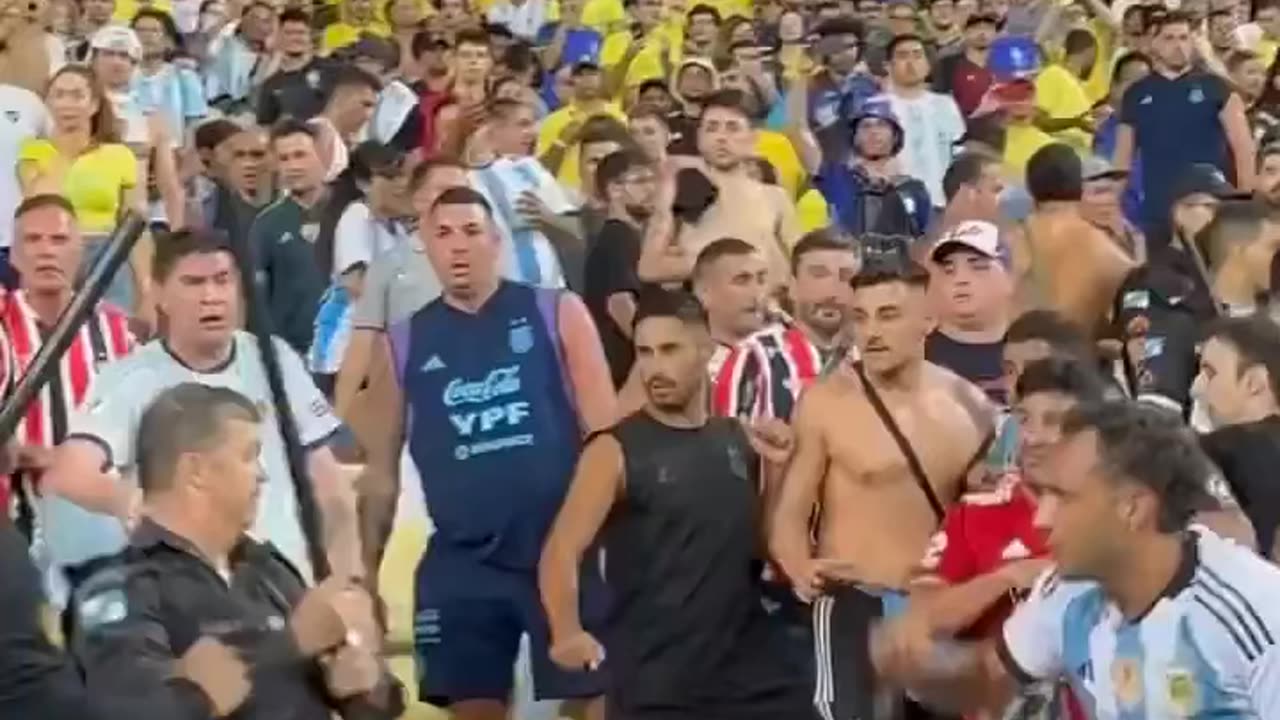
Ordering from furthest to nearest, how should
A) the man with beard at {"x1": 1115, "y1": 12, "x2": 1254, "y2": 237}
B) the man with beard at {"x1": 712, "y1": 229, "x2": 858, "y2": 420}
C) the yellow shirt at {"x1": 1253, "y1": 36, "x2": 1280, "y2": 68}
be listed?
the yellow shirt at {"x1": 1253, "y1": 36, "x2": 1280, "y2": 68} < the man with beard at {"x1": 1115, "y1": 12, "x2": 1254, "y2": 237} < the man with beard at {"x1": 712, "y1": 229, "x2": 858, "y2": 420}

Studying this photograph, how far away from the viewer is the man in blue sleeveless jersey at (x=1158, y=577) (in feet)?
13.0

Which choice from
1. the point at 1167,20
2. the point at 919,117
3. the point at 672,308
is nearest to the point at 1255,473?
the point at 672,308

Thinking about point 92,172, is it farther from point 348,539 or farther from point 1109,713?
point 1109,713

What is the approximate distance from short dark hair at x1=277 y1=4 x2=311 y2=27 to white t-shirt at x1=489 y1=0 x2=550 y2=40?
228 centimetres

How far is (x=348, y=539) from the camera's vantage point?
5.82m

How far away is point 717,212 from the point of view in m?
9.57

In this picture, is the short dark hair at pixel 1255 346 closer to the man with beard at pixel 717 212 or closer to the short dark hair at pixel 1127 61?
the man with beard at pixel 717 212

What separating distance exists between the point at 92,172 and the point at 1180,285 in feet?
13.3

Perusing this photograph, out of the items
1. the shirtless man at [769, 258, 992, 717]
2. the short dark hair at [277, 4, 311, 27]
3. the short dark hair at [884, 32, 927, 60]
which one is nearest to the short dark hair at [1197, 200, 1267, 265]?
the shirtless man at [769, 258, 992, 717]

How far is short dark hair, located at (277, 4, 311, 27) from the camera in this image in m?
14.6

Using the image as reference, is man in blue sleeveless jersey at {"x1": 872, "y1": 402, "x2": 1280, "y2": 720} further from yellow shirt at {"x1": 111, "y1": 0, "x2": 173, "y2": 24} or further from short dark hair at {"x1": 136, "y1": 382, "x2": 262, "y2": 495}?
yellow shirt at {"x1": 111, "y1": 0, "x2": 173, "y2": 24}

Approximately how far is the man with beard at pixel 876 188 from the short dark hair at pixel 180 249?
5.52 m

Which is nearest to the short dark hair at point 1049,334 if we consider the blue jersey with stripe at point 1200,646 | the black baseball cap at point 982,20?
the blue jersey with stripe at point 1200,646

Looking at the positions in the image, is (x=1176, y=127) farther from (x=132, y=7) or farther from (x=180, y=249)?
(x=180, y=249)
